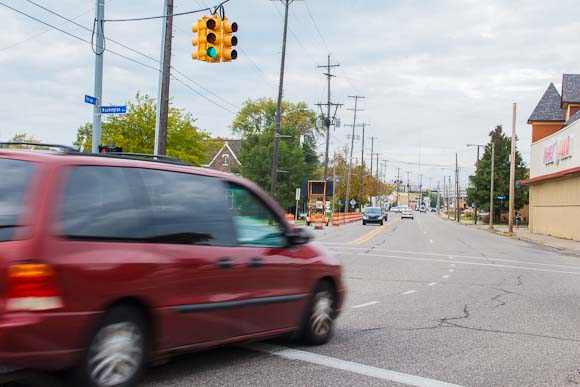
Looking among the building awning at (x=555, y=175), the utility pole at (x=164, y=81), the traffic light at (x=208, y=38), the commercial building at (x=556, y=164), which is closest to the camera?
the traffic light at (x=208, y=38)

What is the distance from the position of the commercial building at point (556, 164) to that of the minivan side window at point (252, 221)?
109 ft

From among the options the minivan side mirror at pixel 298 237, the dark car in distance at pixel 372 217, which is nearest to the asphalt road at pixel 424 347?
the minivan side mirror at pixel 298 237

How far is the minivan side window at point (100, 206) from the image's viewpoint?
4848 millimetres

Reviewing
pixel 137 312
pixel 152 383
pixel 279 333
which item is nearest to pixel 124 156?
pixel 137 312

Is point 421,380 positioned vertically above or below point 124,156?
below

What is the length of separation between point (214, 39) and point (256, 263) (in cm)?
1112

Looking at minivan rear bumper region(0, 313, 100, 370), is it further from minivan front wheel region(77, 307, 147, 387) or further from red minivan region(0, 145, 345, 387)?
minivan front wheel region(77, 307, 147, 387)

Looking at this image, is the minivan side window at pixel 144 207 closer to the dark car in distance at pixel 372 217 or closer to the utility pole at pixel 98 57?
the utility pole at pixel 98 57

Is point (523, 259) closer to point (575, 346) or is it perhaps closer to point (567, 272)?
point (567, 272)

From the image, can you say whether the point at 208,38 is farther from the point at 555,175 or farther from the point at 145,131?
the point at 555,175

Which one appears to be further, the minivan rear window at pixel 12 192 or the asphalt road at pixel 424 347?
the asphalt road at pixel 424 347

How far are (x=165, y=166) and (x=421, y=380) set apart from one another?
9.35ft

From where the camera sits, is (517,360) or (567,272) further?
(567,272)

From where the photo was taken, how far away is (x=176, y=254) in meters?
5.54
